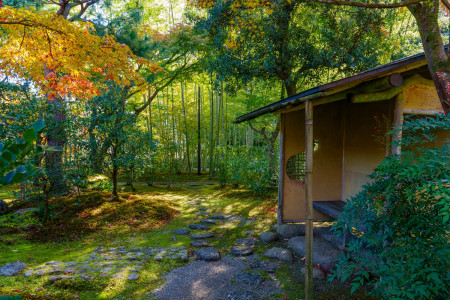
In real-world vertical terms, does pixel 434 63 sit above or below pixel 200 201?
above

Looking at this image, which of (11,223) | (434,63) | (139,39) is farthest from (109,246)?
(139,39)

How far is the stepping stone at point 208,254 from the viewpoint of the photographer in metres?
4.22

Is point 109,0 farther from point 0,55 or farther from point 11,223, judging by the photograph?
point 11,223

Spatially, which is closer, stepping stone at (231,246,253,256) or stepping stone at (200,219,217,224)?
stepping stone at (231,246,253,256)

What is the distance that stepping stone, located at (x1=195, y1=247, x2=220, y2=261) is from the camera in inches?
166

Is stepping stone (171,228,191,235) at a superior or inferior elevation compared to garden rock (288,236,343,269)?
inferior

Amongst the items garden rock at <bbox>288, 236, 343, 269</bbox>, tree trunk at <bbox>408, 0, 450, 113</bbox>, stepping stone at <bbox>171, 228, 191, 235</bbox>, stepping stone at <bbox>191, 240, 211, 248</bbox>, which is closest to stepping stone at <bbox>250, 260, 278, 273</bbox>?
garden rock at <bbox>288, 236, 343, 269</bbox>

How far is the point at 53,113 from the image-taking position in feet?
18.2

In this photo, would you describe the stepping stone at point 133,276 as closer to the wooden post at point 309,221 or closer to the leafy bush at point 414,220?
the wooden post at point 309,221

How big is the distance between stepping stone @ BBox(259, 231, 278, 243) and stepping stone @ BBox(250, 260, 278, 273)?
0.86 meters

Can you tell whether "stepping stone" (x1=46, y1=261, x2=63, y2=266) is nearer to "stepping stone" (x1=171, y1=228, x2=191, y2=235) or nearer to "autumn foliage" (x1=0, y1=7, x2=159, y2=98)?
"stepping stone" (x1=171, y1=228, x2=191, y2=235)

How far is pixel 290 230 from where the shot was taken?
17.0 feet

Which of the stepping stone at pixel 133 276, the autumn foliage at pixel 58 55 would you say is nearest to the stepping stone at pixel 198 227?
the stepping stone at pixel 133 276

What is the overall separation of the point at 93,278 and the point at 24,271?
95cm
